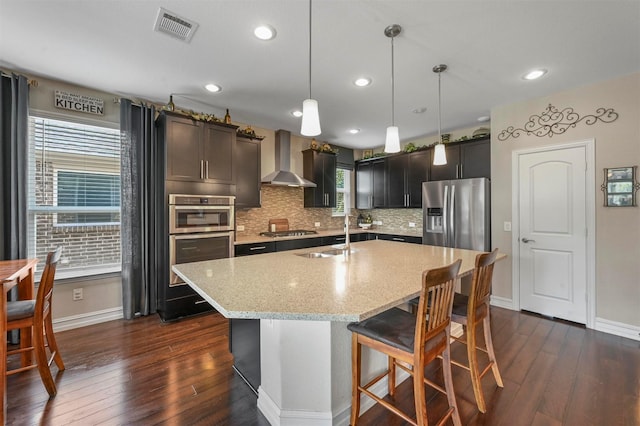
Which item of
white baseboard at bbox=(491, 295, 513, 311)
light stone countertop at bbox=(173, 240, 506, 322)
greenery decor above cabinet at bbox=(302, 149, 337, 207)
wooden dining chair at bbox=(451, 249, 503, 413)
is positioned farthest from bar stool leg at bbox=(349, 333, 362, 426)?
greenery decor above cabinet at bbox=(302, 149, 337, 207)

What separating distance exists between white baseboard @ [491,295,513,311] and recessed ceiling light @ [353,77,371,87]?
3189 millimetres

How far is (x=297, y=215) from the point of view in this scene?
16.6ft

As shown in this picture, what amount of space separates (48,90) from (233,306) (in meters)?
3.38

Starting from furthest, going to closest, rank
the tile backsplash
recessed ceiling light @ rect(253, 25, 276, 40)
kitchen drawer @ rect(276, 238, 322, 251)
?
1. the tile backsplash
2. kitchen drawer @ rect(276, 238, 322, 251)
3. recessed ceiling light @ rect(253, 25, 276, 40)

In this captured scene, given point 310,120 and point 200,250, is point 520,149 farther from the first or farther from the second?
point 200,250

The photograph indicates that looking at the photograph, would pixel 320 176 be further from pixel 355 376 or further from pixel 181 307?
pixel 355 376

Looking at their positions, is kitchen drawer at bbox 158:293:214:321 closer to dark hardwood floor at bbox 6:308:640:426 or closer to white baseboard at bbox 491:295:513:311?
dark hardwood floor at bbox 6:308:640:426

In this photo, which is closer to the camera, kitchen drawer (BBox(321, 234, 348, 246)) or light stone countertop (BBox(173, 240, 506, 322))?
light stone countertop (BBox(173, 240, 506, 322))

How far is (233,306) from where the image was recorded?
1.15 m

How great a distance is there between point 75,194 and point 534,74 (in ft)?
16.3

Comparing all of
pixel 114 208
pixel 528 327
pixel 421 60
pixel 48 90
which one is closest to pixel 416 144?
pixel 421 60

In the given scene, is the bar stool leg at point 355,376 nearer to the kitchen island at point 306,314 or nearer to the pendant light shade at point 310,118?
the kitchen island at point 306,314

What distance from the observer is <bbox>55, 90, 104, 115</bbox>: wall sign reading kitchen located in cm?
289

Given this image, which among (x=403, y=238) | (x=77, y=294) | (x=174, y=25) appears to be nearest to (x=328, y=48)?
(x=174, y=25)
